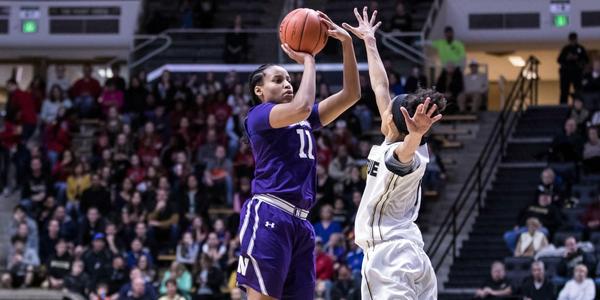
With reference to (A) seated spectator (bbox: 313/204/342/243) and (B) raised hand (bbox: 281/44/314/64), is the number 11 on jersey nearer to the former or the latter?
(B) raised hand (bbox: 281/44/314/64)

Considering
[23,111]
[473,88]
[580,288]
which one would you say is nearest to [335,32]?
[580,288]

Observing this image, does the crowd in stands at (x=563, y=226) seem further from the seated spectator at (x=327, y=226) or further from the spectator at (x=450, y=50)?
the spectator at (x=450, y=50)

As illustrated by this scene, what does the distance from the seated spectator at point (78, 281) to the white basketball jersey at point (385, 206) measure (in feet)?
37.0

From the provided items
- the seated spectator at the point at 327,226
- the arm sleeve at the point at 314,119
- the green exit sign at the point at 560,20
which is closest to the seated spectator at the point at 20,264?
the seated spectator at the point at 327,226

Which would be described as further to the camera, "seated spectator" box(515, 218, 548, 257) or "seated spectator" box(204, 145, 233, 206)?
"seated spectator" box(204, 145, 233, 206)

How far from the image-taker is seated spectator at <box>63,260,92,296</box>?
1831 centimetres

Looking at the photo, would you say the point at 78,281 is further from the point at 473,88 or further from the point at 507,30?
the point at 507,30

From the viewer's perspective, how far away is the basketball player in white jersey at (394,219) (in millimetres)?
7359

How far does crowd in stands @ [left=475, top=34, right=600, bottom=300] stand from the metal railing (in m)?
0.84

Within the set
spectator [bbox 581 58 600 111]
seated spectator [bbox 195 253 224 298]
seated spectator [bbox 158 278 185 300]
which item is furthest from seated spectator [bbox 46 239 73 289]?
spectator [bbox 581 58 600 111]

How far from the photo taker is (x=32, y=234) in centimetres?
1998

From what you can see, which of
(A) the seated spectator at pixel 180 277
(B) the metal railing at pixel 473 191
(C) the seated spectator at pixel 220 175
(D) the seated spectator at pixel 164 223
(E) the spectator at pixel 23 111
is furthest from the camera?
(E) the spectator at pixel 23 111

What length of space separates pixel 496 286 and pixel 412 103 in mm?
9885

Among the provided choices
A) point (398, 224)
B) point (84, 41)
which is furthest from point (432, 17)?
point (398, 224)
